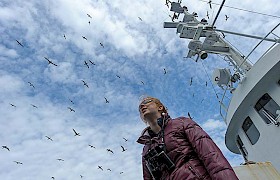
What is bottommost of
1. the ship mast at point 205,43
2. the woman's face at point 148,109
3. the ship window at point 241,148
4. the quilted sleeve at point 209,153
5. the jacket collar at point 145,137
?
the quilted sleeve at point 209,153

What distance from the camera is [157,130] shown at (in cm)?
270

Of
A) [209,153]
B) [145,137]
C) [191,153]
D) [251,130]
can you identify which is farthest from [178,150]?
[251,130]

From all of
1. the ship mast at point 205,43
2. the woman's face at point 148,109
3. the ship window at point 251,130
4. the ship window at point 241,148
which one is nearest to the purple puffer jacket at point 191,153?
the woman's face at point 148,109

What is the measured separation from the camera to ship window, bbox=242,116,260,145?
25.7ft

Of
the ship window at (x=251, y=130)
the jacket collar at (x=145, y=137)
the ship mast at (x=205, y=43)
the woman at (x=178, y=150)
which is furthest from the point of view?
the ship mast at (x=205, y=43)

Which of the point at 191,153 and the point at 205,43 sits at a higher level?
the point at 205,43

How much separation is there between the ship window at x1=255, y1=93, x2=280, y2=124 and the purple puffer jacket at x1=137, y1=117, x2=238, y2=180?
18.2 feet

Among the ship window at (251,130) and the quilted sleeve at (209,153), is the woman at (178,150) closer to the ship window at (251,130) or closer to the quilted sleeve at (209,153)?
the quilted sleeve at (209,153)

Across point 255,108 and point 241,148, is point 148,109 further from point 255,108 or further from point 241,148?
point 241,148

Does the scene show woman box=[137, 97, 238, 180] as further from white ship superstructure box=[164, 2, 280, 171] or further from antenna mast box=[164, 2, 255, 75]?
antenna mast box=[164, 2, 255, 75]

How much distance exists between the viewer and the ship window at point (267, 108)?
719 cm

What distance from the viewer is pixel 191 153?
231 centimetres

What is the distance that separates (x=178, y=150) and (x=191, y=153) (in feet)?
0.38

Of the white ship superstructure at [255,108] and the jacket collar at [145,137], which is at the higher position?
the white ship superstructure at [255,108]
